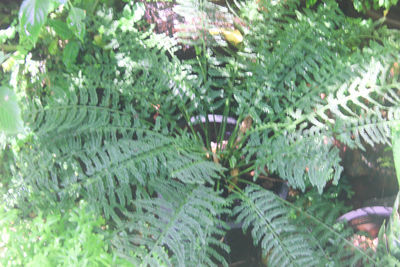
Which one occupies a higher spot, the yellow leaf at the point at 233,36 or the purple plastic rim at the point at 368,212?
the yellow leaf at the point at 233,36

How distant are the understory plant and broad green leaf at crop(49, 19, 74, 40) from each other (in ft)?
0.19

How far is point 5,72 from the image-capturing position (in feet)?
3.59

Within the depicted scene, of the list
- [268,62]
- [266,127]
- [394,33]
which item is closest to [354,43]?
[394,33]

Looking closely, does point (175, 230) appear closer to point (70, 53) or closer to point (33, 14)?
point (33, 14)

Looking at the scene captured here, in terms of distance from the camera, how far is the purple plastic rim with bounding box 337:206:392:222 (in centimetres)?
96

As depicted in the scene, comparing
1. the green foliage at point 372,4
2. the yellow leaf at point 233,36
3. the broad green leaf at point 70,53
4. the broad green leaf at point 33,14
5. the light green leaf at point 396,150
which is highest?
the green foliage at point 372,4

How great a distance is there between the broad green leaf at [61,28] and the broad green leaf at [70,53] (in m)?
0.03

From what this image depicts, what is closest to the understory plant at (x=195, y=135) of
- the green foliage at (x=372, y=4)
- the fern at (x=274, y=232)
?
the fern at (x=274, y=232)

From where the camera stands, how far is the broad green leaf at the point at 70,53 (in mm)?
1021

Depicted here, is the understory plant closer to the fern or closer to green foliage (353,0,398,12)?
the fern

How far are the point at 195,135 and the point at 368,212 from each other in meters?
0.58

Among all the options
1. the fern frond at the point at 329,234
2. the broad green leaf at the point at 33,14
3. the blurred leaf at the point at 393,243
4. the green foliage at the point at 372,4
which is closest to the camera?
the broad green leaf at the point at 33,14

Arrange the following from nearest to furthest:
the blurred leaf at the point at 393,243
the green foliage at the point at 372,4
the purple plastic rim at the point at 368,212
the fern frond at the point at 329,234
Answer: the blurred leaf at the point at 393,243 < the fern frond at the point at 329,234 < the purple plastic rim at the point at 368,212 < the green foliage at the point at 372,4

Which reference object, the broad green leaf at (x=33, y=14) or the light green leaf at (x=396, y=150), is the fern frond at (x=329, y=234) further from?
the broad green leaf at (x=33, y=14)
